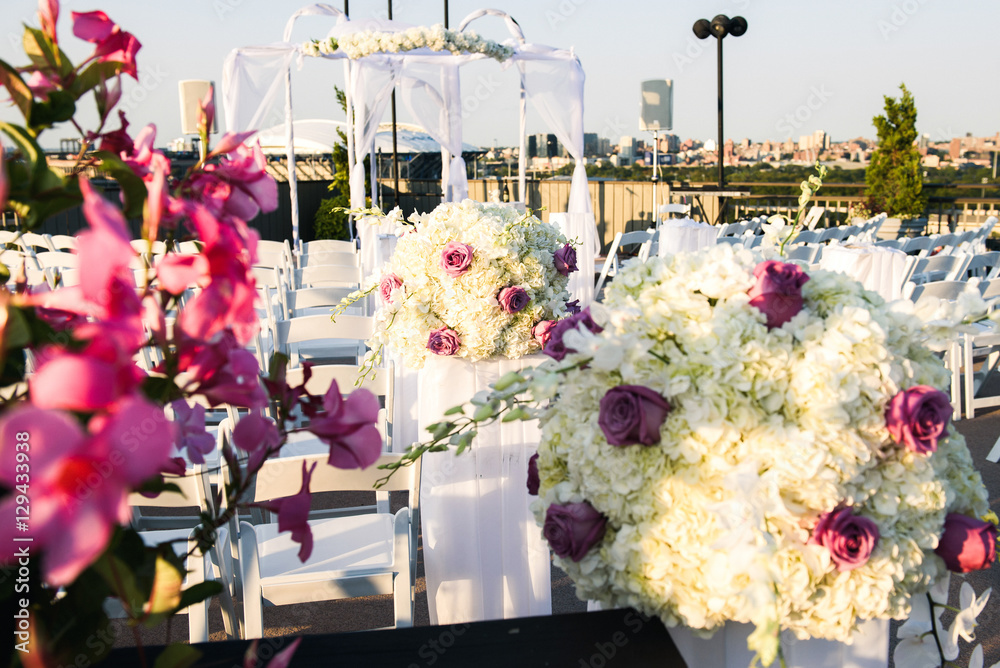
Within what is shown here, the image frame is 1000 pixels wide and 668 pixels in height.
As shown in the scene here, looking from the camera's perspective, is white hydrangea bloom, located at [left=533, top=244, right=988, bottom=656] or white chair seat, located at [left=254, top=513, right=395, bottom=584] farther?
white chair seat, located at [left=254, top=513, right=395, bottom=584]

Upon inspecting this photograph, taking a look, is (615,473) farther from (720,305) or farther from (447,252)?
(447,252)

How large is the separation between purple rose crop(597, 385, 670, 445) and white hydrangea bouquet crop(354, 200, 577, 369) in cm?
166

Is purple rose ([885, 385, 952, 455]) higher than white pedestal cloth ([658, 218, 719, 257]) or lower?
lower

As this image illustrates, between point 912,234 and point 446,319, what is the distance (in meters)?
12.3

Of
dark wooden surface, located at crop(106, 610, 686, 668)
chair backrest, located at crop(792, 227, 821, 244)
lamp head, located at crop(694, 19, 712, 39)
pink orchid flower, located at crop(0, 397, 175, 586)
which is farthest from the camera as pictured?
lamp head, located at crop(694, 19, 712, 39)

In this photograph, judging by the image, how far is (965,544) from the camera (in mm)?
946

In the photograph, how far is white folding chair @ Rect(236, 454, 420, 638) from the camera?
2.01 metres

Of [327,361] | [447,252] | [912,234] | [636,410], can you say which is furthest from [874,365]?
[912,234]

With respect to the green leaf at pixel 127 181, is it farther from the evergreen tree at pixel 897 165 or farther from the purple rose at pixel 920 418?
the evergreen tree at pixel 897 165

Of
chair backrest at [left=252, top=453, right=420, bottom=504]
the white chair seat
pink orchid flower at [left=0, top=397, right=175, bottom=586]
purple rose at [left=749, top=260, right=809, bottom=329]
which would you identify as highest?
purple rose at [left=749, top=260, right=809, bottom=329]

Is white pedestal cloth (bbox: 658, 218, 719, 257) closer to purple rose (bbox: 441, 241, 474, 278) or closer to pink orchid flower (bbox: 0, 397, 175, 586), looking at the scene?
purple rose (bbox: 441, 241, 474, 278)

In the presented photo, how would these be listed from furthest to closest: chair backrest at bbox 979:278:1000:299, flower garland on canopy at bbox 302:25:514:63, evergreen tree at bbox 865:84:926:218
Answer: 1. evergreen tree at bbox 865:84:926:218
2. flower garland on canopy at bbox 302:25:514:63
3. chair backrest at bbox 979:278:1000:299

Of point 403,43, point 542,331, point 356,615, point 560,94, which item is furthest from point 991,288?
point 560,94

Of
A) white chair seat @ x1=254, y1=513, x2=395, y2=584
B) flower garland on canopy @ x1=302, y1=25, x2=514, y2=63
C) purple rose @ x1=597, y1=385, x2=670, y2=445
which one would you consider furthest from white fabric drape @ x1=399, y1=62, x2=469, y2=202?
purple rose @ x1=597, y1=385, x2=670, y2=445
